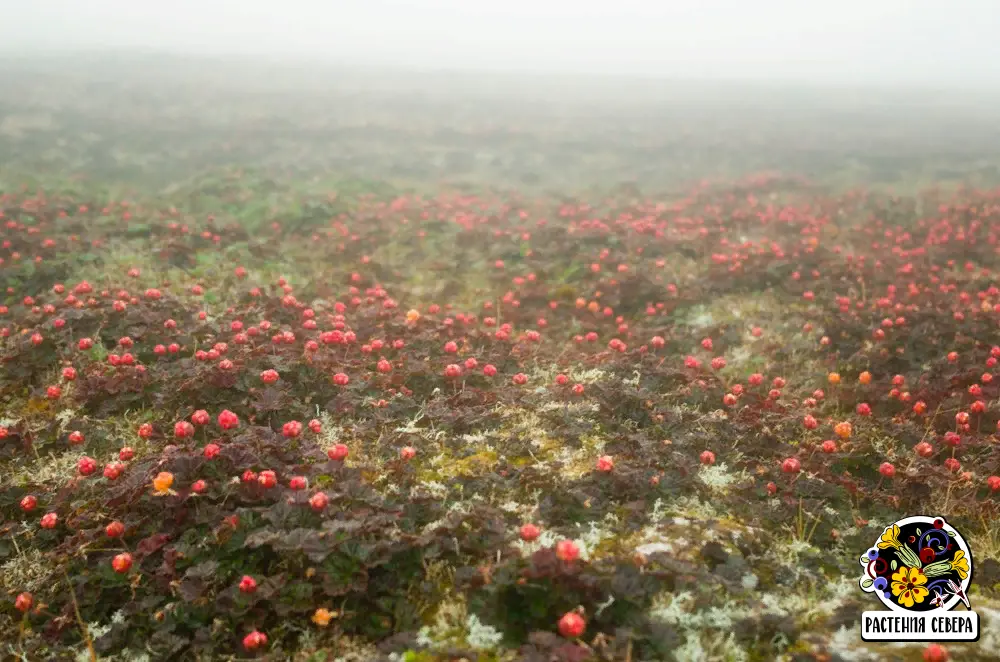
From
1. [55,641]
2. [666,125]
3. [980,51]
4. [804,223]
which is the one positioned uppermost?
[980,51]

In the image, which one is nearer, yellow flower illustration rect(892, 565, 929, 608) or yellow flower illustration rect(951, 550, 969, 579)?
yellow flower illustration rect(892, 565, 929, 608)

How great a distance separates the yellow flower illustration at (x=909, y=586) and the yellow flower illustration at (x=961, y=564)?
8.4 inches

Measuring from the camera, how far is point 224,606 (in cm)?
369

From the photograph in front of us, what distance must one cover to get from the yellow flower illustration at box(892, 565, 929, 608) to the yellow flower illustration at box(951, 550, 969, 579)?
0.21 metres

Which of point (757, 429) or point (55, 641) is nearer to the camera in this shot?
point (55, 641)

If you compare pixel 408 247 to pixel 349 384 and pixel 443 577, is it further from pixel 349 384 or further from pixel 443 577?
pixel 443 577

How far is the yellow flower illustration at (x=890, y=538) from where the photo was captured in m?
4.16

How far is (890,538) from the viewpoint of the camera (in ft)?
13.9

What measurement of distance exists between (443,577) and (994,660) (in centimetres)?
314

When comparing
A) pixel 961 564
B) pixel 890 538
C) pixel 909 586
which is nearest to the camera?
pixel 909 586

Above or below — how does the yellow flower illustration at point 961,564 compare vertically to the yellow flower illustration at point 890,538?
above

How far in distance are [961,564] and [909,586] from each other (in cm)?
43

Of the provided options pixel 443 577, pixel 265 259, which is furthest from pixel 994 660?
pixel 265 259

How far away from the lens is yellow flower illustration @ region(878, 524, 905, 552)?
4160 mm
